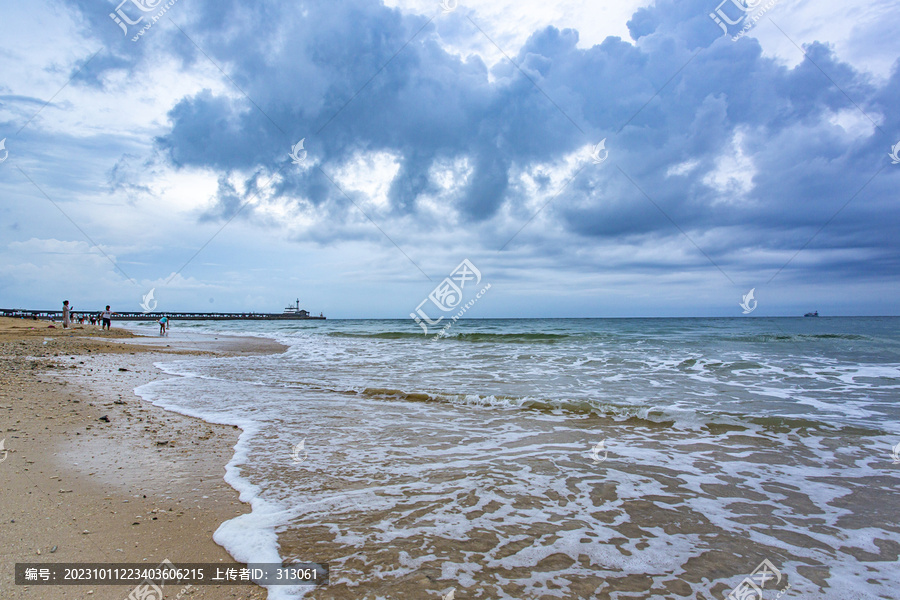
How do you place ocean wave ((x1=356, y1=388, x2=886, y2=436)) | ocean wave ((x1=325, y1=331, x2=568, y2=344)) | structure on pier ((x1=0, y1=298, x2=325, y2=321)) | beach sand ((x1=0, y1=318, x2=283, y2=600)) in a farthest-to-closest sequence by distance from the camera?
structure on pier ((x1=0, y1=298, x2=325, y2=321))
ocean wave ((x1=325, y1=331, x2=568, y2=344))
ocean wave ((x1=356, y1=388, x2=886, y2=436))
beach sand ((x1=0, y1=318, x2=283, y2=600))

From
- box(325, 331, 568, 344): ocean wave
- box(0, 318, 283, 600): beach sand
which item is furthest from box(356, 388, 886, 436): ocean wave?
box(325, 331, 568, 344): ocean wave

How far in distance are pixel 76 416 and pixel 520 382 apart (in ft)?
33.4

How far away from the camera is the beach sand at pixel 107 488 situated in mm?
3213

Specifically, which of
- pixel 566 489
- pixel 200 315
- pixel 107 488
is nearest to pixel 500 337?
pixel 566 489

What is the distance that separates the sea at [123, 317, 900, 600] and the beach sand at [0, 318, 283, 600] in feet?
1.06

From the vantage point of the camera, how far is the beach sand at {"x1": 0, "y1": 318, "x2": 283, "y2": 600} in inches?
126

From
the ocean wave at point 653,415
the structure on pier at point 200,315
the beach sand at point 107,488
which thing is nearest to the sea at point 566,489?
the ocean wave at point 653,415

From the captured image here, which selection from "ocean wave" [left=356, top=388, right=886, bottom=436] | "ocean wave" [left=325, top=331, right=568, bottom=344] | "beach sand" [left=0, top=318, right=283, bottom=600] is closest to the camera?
"beach sand" [left=0, top=318, right=283, bottom=600]

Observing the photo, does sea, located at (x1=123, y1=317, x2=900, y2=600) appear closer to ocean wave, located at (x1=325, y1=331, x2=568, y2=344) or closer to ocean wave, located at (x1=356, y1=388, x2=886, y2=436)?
ocean wave, located at (x1=356, y1=388, x2=886, y2=436)

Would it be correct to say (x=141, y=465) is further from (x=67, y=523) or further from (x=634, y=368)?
(x=634, y=368)

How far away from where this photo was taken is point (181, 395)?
10062mm

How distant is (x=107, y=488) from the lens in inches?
177

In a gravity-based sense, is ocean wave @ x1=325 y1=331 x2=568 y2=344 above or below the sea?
below

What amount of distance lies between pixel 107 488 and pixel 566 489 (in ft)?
16.6
